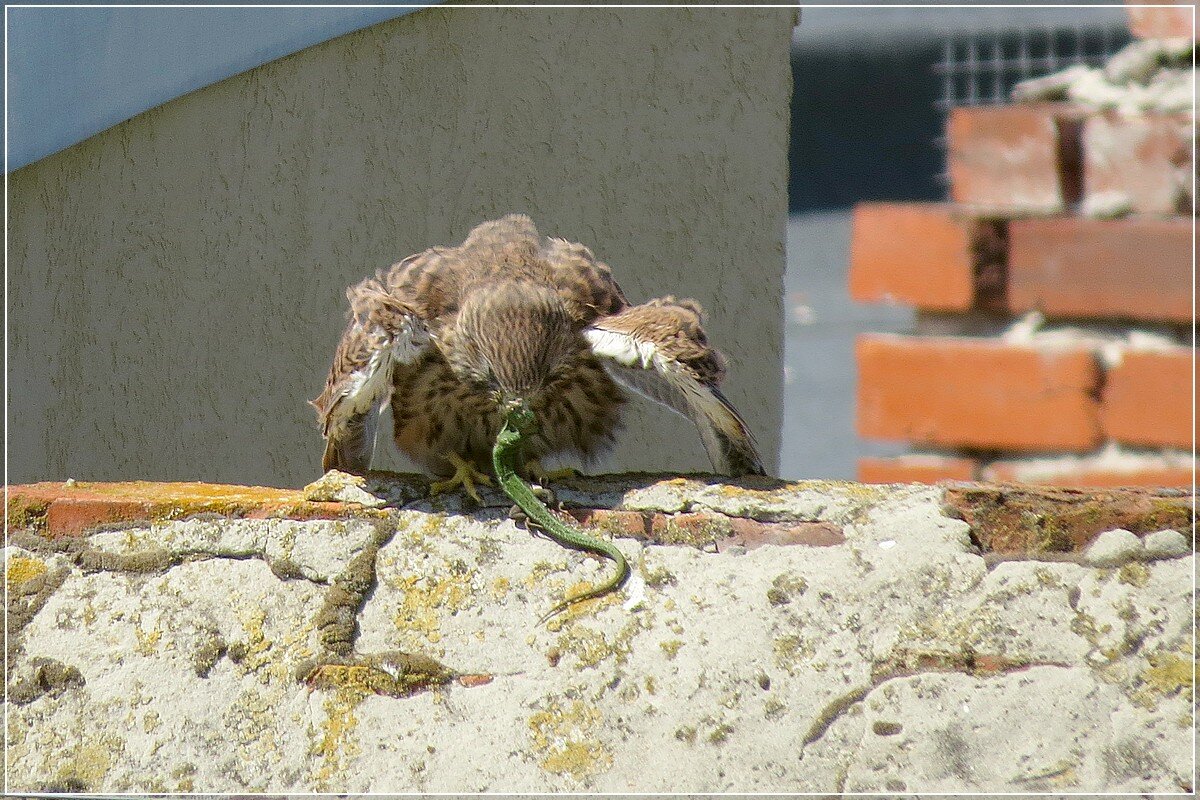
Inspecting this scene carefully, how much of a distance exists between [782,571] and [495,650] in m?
0.34

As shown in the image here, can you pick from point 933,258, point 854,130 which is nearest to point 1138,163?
point 933,258

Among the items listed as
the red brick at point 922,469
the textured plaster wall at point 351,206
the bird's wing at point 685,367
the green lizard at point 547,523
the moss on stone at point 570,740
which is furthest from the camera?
the red brick at point 922,469

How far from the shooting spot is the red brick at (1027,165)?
2.92m

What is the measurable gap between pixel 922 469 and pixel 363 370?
169 cm

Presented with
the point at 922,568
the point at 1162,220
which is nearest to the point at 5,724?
the point at 922,568

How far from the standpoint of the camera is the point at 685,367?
6.49 ft

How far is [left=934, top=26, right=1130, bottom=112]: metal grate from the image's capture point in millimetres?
4387

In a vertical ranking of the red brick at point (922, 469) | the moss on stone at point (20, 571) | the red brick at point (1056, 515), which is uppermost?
the red brick at point (1056, 515)

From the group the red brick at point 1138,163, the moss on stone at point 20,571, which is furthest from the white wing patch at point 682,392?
the red brick at point 1138,163

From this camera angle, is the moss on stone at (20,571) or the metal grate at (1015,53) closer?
the moss on stone at (20,571)

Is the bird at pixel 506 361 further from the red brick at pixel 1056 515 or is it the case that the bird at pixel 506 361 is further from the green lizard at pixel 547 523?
the red brick at pixel 1056 515

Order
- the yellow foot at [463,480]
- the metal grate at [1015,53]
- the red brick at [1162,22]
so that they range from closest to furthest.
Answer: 1. the yellow foot at [463,480]
2. the red brick at [1162,22]
3. the metal grate at [1015,53]

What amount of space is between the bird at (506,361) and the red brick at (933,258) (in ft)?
2.81

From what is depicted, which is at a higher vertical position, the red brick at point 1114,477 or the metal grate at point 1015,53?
the metal grate at point 1015,53
